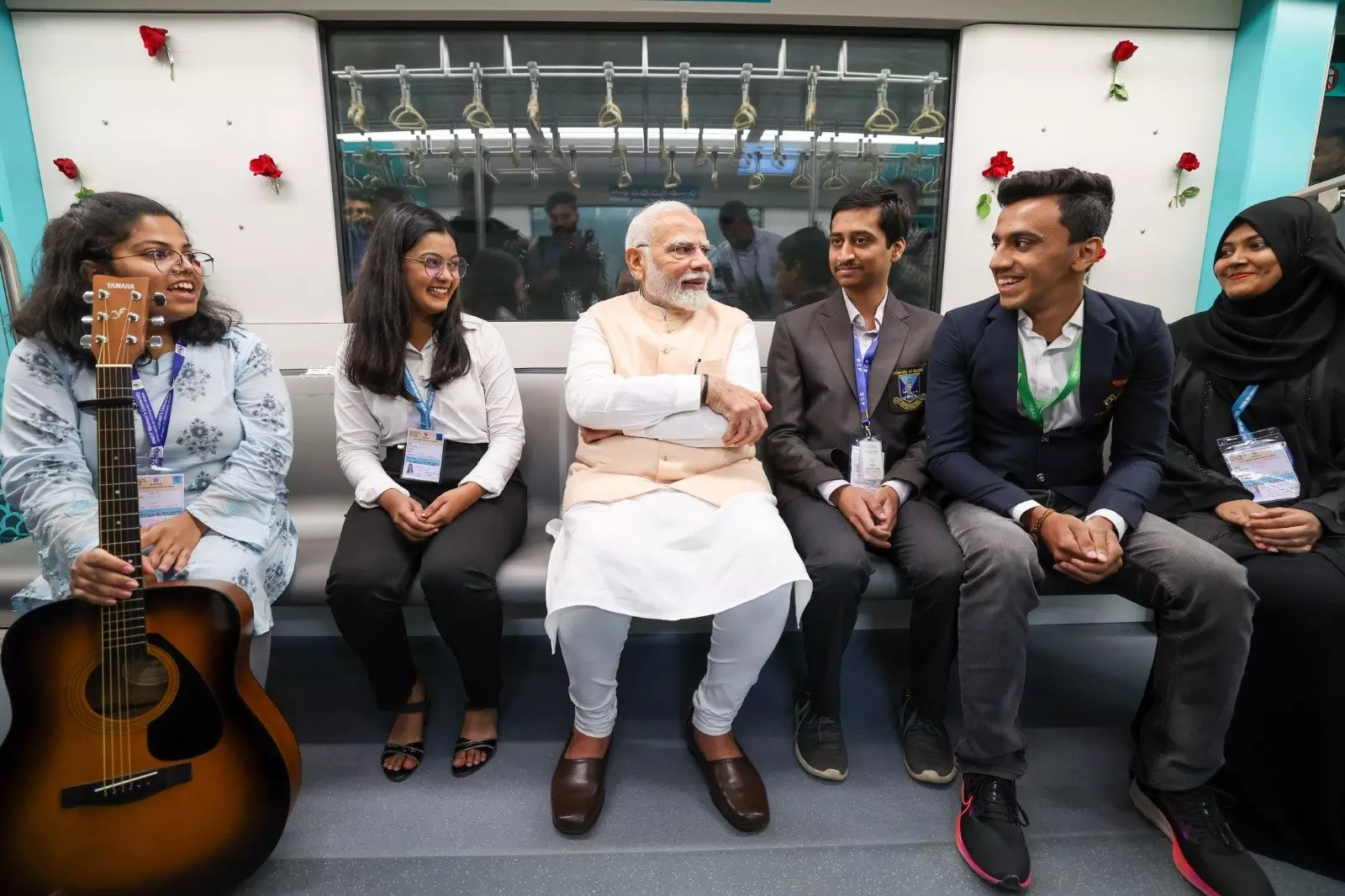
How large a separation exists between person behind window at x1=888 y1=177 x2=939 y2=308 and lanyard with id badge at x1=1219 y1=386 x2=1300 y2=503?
1426mm

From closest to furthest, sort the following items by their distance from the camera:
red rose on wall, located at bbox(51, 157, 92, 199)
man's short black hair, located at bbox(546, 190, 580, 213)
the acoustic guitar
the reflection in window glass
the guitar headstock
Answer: the acoustic guitar
the guitar headstock
red rose on wall, located at bbox(51, 157, 92, 199)
the reflection in window glass
man's short black hair, located at bbox(546, 190, 580, 213)

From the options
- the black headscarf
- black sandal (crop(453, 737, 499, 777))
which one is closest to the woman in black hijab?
the black headscarf

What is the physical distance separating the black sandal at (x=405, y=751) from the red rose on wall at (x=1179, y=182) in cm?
371

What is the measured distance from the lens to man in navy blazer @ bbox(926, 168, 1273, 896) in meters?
1.53

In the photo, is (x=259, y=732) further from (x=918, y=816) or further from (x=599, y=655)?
(x=918, y=816)

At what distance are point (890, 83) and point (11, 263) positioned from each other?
3.62 metres

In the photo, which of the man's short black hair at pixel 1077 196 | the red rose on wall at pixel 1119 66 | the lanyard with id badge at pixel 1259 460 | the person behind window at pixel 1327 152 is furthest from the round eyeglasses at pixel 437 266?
the person behind window at pixel 1327 152

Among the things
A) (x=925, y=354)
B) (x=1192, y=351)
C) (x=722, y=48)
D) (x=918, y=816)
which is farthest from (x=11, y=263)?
(x=1192, y=351)

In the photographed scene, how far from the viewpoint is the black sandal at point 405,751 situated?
1.78 m

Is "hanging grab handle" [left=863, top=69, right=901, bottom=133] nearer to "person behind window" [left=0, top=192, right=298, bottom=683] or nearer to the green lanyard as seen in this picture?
the green lanyard

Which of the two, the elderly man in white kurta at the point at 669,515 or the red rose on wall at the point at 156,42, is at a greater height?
the red rose on wall at the point at 156,42

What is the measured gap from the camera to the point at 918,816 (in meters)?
1.66

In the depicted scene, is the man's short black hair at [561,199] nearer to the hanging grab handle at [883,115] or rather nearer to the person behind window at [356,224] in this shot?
the person behind window at [356,224]

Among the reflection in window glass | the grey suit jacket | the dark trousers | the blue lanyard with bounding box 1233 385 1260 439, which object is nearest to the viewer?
the dark trousers
